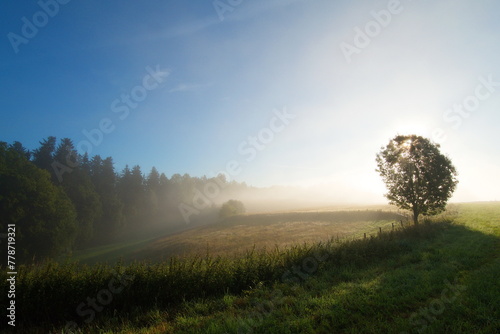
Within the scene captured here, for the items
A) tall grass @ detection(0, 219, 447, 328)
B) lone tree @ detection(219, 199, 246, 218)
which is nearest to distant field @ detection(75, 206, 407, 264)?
lone tree @ detection(219, 199, 246, 218)

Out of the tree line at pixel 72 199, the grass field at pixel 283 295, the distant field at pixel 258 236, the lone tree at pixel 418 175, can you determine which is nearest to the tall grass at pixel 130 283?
the grass field at pixel 283 295

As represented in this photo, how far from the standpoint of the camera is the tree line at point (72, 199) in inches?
1332

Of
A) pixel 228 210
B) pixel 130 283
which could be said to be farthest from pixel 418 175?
pixel 228 210

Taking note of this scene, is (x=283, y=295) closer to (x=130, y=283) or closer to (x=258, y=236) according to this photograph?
(x=130, y=283)

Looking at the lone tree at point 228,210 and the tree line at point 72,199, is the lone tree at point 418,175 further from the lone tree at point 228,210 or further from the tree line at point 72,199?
the lone tree at point 228,210

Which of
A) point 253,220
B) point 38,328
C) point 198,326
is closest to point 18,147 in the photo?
point 253,220

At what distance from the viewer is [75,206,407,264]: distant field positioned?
3337 centimetres

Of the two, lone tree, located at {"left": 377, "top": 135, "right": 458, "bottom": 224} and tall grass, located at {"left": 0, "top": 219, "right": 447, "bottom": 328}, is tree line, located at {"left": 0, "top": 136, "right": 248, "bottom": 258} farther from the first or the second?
lone tree, located at {"left": 377, "top": 135, "right": 458, "bottom": 224}

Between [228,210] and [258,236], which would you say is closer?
[258,236]

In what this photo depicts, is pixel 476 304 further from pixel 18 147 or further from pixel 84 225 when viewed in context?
pixel 18 147

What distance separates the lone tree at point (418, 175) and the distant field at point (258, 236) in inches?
297

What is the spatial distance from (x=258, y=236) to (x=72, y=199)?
40827mm

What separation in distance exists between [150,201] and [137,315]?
7781 centimetres

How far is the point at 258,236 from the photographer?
1617 inches
